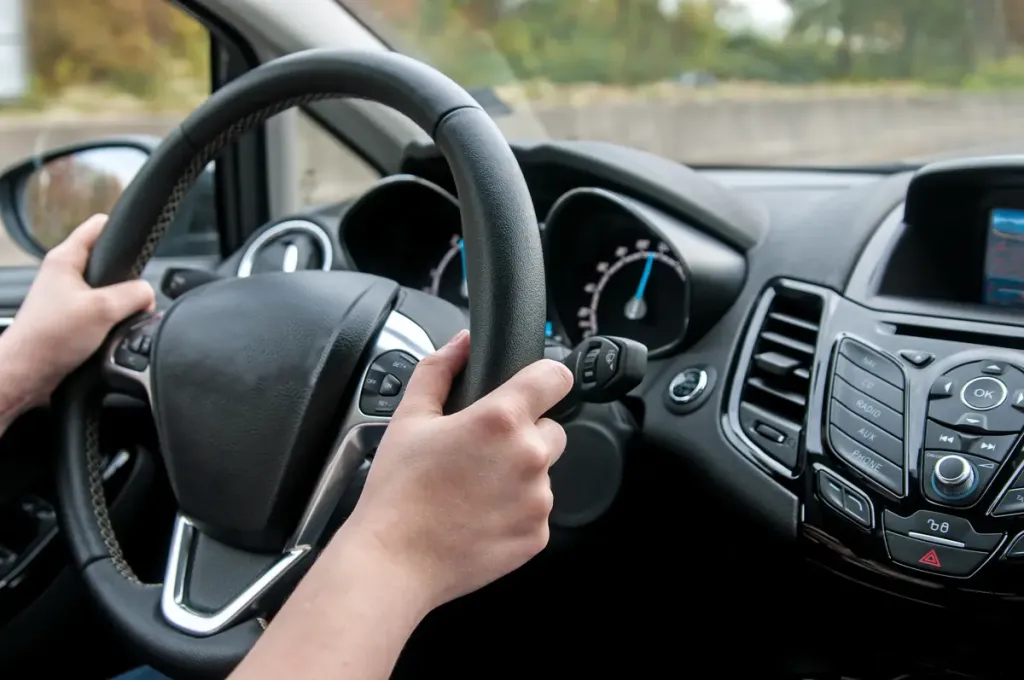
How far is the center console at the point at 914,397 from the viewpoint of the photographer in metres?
1.13

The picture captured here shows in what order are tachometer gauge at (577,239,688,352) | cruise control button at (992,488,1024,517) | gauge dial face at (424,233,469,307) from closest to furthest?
cruise control button at (992,488,1024,517), tachometer gauge at (577,239,688,352), gauge dial face at (424,233,469,307)

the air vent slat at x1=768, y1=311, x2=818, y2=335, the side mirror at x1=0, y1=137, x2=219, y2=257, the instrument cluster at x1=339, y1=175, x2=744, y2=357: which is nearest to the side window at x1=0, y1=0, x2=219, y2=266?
the side mirror at x1=0, y1=137, x2=219, y2=257

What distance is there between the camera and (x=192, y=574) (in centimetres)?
111

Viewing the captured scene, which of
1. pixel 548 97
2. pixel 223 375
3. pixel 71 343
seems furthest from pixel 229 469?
pixel 548 97

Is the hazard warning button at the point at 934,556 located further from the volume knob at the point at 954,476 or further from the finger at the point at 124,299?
the finger at the point at 124,299

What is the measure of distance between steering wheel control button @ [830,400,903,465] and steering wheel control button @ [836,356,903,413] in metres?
0.03

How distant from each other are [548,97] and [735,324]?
1451mm

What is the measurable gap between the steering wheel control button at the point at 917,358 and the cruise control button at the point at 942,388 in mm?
31

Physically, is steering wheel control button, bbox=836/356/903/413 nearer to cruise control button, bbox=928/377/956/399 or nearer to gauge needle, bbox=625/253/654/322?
cruise control button, bbox=928/377/956/399

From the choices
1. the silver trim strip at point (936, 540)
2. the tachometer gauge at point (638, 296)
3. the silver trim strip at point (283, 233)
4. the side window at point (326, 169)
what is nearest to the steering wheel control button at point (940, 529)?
the silver trim strip at point (936, 540)

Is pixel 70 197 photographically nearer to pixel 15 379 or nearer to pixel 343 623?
pixel 15 379

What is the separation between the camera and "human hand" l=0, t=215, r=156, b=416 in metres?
1.22

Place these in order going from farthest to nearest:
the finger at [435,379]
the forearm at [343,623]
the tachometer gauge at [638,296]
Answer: the tachometer gauge at [638,296] → the finger at [435,379] → the forearm at [343,623]

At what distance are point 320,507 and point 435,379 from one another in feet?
0.90
